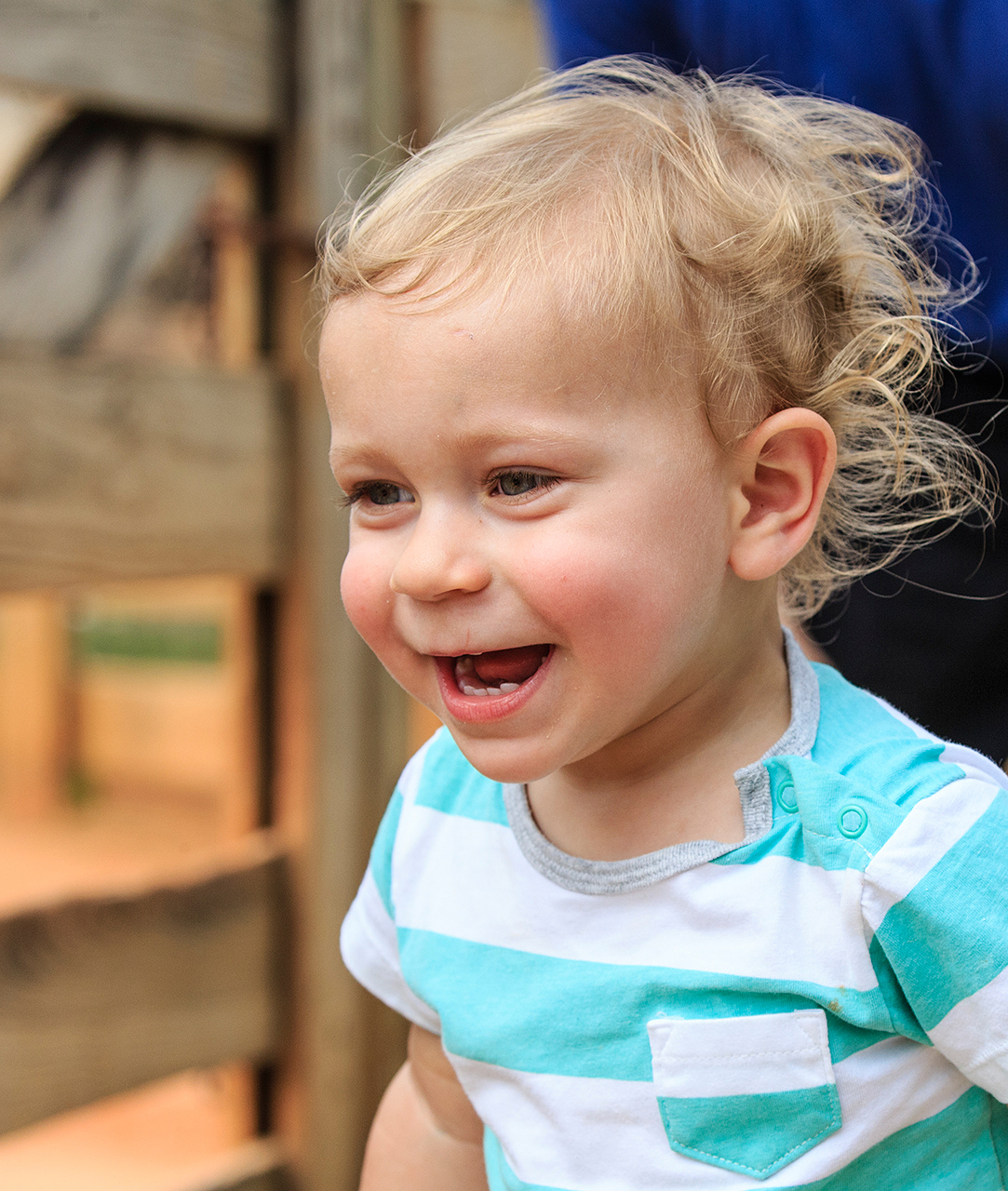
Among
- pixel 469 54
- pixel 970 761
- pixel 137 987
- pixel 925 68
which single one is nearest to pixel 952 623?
pixel 970 761

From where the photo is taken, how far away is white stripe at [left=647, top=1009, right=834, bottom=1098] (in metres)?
0.84

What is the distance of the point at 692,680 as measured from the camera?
906 mm

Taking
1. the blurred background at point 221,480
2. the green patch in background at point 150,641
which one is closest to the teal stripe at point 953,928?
the blurred background at point 221,480

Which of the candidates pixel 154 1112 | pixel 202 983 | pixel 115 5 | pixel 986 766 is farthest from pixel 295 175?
pixel 154 1112

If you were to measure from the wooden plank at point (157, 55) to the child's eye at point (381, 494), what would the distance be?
1.10 meters

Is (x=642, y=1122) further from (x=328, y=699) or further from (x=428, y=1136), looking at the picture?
(x=328, y=699)

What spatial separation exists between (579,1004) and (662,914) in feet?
0.29

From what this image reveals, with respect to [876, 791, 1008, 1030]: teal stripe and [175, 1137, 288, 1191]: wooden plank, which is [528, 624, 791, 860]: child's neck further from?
[175, 1137, 288, 1191]: wooden plank

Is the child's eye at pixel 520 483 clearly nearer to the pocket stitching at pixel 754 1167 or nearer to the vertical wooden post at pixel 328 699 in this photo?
the pocket stitching at pixel 754 1167

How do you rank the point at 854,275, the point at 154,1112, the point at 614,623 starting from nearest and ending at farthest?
the point at 614,623, the point at 854,275, the point at 154,1112

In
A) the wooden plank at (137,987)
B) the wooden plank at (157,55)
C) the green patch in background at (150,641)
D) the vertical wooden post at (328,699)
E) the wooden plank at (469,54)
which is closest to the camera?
the wooden plank at (157,55)

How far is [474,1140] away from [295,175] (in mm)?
1505

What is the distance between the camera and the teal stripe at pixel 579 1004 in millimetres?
840

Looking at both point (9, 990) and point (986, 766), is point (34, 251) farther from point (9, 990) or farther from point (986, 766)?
point (986, 766)
